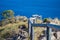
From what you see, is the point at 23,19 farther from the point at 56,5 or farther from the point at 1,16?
the point at 56,5

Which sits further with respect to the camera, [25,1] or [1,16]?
[25,1]

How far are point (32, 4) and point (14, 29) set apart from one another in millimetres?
19005

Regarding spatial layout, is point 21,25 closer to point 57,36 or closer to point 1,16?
point 57,36

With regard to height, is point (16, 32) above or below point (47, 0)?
below

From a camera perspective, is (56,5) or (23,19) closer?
(23,19)

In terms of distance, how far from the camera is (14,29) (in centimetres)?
895

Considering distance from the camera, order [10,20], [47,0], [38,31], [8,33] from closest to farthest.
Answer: [38,31] < [8,33] < [10,20] < [47,0]

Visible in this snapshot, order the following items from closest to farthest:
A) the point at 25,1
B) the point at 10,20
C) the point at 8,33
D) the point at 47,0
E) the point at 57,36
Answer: the point at 57,36
the point at 8,33
the point at 10,20
the point at 25,1
the point at 47,0

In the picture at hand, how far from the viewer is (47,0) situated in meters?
30.6

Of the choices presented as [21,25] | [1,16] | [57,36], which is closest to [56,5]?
[1,16]

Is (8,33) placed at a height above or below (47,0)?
below

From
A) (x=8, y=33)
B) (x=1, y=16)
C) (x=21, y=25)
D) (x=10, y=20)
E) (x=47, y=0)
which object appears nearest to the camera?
(x=8, y=33)

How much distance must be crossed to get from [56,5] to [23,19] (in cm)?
1567

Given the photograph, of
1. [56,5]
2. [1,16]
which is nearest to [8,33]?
[1,16]
